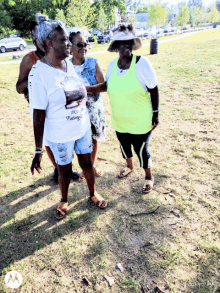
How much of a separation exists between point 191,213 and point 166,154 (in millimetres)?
1493

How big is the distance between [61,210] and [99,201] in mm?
521

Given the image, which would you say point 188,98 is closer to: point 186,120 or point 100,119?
point 186,120

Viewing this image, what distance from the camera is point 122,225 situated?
110 inches

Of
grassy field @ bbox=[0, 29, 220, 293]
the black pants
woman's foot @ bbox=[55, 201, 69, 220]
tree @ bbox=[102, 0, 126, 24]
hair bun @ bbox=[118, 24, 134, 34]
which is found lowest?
grassy field @ bbox=[0, 29, 220, 293]

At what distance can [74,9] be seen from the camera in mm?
23922

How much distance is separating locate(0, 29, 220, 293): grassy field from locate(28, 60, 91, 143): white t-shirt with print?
121 cm

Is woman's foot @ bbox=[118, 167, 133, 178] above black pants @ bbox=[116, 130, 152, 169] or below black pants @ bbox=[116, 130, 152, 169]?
below

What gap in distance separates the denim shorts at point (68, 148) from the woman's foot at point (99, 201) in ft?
2.53

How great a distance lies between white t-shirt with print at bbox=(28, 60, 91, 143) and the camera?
6.73 ft

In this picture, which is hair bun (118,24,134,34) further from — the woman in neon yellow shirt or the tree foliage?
the tree foliage

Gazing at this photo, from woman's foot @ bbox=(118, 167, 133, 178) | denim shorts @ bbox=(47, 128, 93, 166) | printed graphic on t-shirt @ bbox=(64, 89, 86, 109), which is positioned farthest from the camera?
woman's foot @ bbox=(118, 167, 133, 178)

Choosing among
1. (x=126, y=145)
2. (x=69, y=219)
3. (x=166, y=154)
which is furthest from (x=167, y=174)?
(x=69, y=219)

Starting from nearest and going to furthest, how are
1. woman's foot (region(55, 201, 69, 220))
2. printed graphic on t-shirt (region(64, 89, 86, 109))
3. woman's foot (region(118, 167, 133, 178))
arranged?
1. printed graphic on t-shirt (region(64, 89, 86, 109))
2. woman's foot (region(55, 201, 69, 220))
3. woman's foot (region(118, 167, 133, 178))

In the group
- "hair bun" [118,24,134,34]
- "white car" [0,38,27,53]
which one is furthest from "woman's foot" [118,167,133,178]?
"white car" [0,38,27,53]
